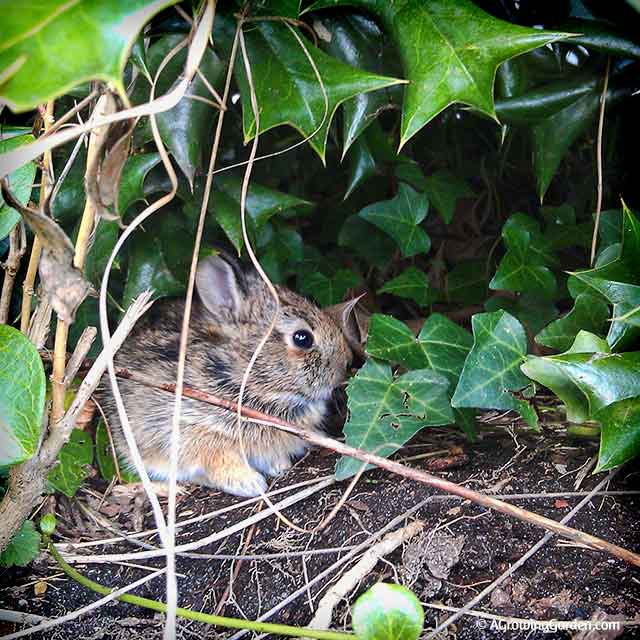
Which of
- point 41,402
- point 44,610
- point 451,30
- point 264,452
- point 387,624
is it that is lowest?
point 264,452

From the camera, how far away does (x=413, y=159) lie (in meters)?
2.99

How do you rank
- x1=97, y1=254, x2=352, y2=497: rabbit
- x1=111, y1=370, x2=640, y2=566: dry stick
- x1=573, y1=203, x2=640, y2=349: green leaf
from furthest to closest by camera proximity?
x1=97, y1=254, x2=352, y2=497: rabbit
x1=573, y1=203, x2=640, y2=349: green leaf
x1=111, y1=370, x2=640, y2=566: dry stick

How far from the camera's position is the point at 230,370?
3000 mm

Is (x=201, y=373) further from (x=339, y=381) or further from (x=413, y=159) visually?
Answer: (x=413, y=159)

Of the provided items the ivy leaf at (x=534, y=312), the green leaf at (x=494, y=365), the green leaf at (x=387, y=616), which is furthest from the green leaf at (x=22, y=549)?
the ivy leaf at (x=534, y=312)

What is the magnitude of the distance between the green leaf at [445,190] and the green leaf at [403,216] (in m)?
0.06

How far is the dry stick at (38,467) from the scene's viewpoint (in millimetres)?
1902

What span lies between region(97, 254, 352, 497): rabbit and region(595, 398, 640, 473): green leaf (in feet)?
4.05

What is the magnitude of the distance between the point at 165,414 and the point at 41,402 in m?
1.26

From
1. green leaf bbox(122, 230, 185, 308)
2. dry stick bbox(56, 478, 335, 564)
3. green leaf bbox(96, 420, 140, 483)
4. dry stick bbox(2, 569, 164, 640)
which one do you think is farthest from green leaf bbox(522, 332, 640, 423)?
green leaf bbox(96, 420, 140, 483)

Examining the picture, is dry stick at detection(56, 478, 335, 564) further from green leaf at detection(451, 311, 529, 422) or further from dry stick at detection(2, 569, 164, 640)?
green leaf at detection(451, 311, 529, 422)

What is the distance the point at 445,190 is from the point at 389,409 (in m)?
0.92

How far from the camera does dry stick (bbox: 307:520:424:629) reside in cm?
189

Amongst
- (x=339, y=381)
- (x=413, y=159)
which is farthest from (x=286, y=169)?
(x=339, y=381)
